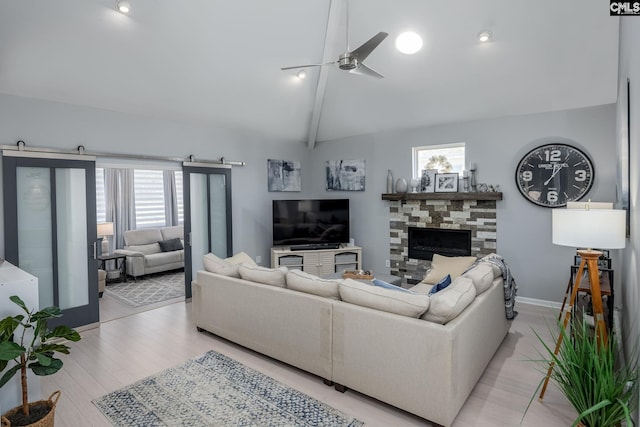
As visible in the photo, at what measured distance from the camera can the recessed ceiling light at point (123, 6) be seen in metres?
3.27

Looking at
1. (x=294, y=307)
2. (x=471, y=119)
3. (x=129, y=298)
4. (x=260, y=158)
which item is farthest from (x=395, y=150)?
(x=129, y=298)

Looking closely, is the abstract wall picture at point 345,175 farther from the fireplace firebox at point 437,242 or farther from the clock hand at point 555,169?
the clock hand at point 555,169

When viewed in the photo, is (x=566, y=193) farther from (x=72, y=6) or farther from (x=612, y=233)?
(x=72, y=6)

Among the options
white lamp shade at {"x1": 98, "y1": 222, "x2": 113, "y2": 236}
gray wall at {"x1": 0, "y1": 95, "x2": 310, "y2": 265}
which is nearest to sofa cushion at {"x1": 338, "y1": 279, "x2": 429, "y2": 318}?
gray wall at {"x1": 0, "y1": 95, "x2": 310, "y2": 265}

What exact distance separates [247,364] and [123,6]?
3485 mm

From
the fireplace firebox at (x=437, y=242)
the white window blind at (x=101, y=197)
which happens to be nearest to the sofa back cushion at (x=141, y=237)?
the white window blind at (x=101, y=197)

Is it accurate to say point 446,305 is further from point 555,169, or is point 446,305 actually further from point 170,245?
point 170,245

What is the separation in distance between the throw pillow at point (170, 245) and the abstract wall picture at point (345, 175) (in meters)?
3.38

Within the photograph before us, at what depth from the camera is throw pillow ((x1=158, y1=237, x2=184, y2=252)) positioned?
7.47 meters

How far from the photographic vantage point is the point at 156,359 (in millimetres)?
3479

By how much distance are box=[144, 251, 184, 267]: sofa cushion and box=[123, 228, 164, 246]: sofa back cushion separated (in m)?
0.54

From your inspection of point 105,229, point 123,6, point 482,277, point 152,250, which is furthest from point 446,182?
point 105,229

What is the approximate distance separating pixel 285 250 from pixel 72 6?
437 cm

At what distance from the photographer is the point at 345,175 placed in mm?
7031
